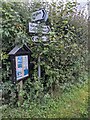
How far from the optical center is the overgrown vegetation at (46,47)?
3666 mm

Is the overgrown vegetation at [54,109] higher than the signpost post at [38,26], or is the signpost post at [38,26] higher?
the signpost post at [38,26]

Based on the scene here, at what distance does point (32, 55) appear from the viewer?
409 cm

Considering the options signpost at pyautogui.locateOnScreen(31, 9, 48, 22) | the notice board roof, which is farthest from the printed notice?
signpost at pyautogui.locateOnScreen(31, 9, 48, 22)

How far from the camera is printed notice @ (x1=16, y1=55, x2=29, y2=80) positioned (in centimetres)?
359

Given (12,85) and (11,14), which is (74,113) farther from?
(11,14)

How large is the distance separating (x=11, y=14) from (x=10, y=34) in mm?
362

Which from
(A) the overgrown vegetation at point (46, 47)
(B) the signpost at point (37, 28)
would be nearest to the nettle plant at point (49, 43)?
(A) the overgrown vegetation at point (46, 47)

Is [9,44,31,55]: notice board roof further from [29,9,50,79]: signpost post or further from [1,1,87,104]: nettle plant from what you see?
[29,9,50,79]: signpost post

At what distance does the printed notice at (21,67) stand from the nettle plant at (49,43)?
201 mm

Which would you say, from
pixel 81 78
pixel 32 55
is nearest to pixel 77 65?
pixel 81 78

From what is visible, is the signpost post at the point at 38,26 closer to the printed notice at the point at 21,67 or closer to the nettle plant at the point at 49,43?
the nettle plant at the point at 49,43

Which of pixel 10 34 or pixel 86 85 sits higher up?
pixel 10 34

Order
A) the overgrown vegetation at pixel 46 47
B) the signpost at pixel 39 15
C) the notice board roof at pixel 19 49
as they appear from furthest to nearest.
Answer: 1. the signpost at pixel 39 15
2. the overgrown vegetation at pixel 46 47
3. the notice board roof at pixel 19 49

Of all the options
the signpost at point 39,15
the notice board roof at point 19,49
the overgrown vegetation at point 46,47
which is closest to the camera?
→ the notice board roof at point 19,49
